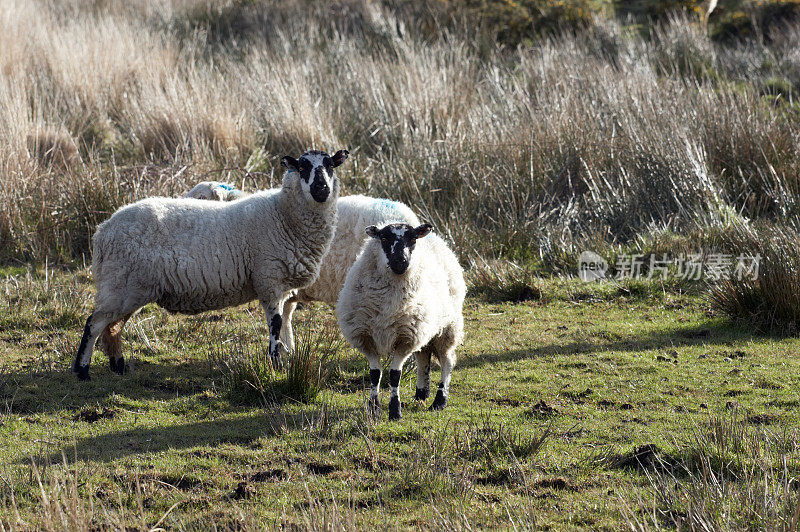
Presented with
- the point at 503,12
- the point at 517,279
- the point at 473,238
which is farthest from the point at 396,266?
the point at 503,12

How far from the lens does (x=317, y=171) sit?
6418 millimetres

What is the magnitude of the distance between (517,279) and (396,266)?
364 centimetres

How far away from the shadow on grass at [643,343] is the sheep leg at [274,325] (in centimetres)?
146

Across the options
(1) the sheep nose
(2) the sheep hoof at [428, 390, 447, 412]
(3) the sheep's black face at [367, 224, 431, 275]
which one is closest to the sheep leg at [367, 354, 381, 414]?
(2) the sheep hoof at [428, 390, 447, 412]

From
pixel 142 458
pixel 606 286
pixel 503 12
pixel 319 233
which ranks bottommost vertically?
pixel 606 286

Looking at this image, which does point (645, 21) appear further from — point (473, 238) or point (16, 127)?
point (16, 127)

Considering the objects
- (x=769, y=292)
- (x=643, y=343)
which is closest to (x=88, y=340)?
(x=643, y=343)

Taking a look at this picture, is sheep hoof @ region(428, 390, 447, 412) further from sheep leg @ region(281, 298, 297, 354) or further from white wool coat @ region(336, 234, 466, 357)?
sheep leg @ region(281, 298, 297, 354)

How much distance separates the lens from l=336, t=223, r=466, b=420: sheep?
543 cm

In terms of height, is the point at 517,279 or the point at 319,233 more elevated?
the point at 319,233

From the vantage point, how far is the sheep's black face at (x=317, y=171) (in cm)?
640

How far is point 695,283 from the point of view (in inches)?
347

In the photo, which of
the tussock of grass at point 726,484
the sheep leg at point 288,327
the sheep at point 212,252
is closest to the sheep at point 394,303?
the sheep at point 212,252

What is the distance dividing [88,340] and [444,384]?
2552 millimetres
